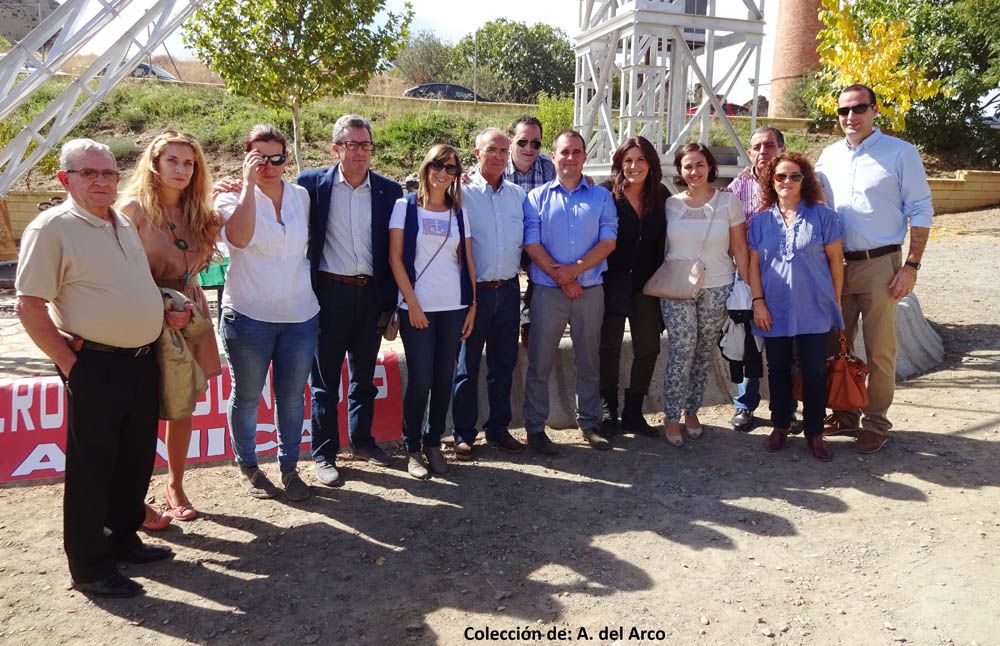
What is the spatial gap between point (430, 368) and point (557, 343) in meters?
0.90

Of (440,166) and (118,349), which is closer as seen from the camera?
(118,349)

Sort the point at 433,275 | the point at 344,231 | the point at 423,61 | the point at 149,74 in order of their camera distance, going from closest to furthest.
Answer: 1. the point at 344,231
2. the point at 433,275
3. the point at 149,74
4. the point at 423,61

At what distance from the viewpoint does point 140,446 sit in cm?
323

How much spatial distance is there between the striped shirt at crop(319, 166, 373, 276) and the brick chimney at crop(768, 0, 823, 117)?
28.5 metres

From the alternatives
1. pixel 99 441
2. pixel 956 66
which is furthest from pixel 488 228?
pixel 956 66

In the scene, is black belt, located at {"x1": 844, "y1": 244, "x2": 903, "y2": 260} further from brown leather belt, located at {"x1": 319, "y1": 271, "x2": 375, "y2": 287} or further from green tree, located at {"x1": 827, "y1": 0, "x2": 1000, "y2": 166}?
green tree, located at {"x1": 827, "y1": 0, "x2": 1000, "y2": 166}

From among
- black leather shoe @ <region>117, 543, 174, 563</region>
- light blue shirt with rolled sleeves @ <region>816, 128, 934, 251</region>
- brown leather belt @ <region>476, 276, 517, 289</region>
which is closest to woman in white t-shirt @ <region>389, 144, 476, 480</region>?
brown leather belt @ <region>476, 276, 517, 289</region>

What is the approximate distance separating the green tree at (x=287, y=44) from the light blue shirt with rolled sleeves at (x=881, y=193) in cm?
942

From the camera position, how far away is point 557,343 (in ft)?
15.4

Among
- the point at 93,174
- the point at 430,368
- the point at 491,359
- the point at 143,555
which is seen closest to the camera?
the point at 93,174

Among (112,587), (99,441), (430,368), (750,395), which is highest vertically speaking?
(430,368)

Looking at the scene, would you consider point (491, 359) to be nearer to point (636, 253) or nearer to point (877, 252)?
point (636, 253)

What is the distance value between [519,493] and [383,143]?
17034 millimetres

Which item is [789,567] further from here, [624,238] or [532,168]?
[532,168]
